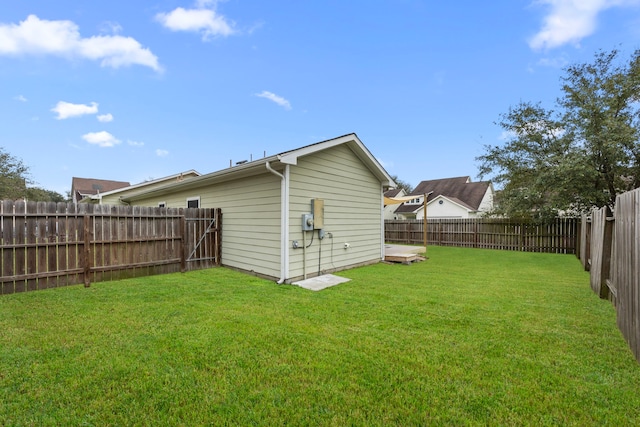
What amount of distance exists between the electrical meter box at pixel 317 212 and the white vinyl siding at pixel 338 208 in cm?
13

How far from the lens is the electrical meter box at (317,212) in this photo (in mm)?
6695

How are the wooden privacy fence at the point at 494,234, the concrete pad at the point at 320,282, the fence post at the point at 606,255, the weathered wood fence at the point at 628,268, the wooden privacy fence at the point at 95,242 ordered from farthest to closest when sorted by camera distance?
1. the wooden privacy fence at the point at 494,234
2. the concrete pad at the point at 320,282
3. the wooden privacy fence at the point at 95,242
4. the fence post at the point at 606,255
5. the weathered wood fence at the point at 628,268

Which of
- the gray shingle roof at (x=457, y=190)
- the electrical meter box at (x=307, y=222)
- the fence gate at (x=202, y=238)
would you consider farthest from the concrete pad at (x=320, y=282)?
the gray shingle roof at (x=457, y=190)

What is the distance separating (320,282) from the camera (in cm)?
622

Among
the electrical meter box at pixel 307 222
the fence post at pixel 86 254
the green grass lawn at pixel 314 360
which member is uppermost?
the electrical meter box at pixel 307 222

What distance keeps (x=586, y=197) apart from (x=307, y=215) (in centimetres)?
1161

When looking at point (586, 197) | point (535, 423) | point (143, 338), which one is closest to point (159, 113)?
point (143, 338)

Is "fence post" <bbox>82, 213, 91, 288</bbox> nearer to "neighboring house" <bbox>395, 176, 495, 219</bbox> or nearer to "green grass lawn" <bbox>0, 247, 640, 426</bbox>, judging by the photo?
"green grass lawn" <bbox>0, 247, 640, 426</bbox>

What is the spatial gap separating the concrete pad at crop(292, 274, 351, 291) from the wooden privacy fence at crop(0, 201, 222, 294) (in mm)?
3095

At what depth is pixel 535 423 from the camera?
6.20ft

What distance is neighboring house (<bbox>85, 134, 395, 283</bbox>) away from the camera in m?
6.31

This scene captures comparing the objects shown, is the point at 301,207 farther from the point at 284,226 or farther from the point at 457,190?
the point at 457,190

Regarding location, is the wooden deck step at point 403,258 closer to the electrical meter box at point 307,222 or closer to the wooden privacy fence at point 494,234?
the electrical meter box at point 307,222

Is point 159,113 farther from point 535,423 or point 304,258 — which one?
point 535,423
